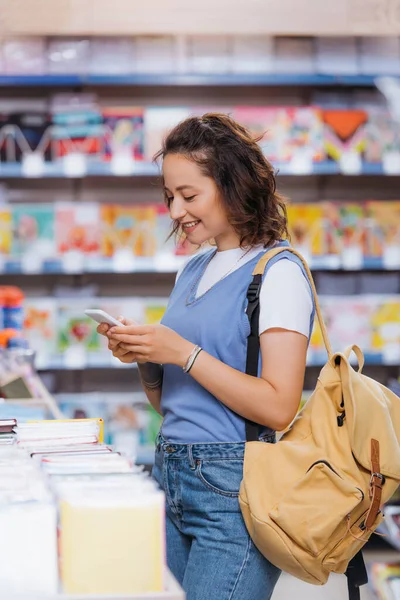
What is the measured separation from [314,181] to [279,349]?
130 inches

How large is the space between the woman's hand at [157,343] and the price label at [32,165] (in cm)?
269

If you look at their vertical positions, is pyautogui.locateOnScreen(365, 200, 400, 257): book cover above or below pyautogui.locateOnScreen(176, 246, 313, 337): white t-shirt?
above

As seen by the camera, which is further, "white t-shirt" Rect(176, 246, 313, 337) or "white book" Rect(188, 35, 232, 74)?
"white book" Rect(188, 35, 232, 74)

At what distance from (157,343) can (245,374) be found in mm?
172

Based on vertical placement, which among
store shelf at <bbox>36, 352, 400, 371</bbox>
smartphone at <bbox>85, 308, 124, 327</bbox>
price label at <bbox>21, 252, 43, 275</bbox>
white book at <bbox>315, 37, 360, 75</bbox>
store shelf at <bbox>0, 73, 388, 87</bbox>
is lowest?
store shelf at <bbox>36, 352, 400, 371</bbox>

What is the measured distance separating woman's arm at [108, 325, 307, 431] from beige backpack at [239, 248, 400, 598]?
6 cm

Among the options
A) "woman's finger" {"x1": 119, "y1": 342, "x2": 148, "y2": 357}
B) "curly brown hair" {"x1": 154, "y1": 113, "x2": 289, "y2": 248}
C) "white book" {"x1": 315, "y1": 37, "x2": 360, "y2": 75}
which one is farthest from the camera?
"white book" {"x1": 315, "y1": 37, "x2": 360, "y2": 75}

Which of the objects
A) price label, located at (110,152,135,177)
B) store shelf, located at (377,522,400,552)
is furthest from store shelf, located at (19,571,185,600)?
price label, located at (110,152,135,177)

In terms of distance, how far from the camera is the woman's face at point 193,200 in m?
1.73

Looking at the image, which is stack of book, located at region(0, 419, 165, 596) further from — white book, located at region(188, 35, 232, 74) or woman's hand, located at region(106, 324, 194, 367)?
white book, located at region(188, 35, 232, 74)

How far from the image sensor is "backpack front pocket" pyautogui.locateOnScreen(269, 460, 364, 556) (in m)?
1.52

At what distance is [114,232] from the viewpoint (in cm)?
434

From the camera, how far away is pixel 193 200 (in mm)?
1733

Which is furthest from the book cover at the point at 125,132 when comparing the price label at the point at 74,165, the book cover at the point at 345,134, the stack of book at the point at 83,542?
the stack of book at the point at 83,542
